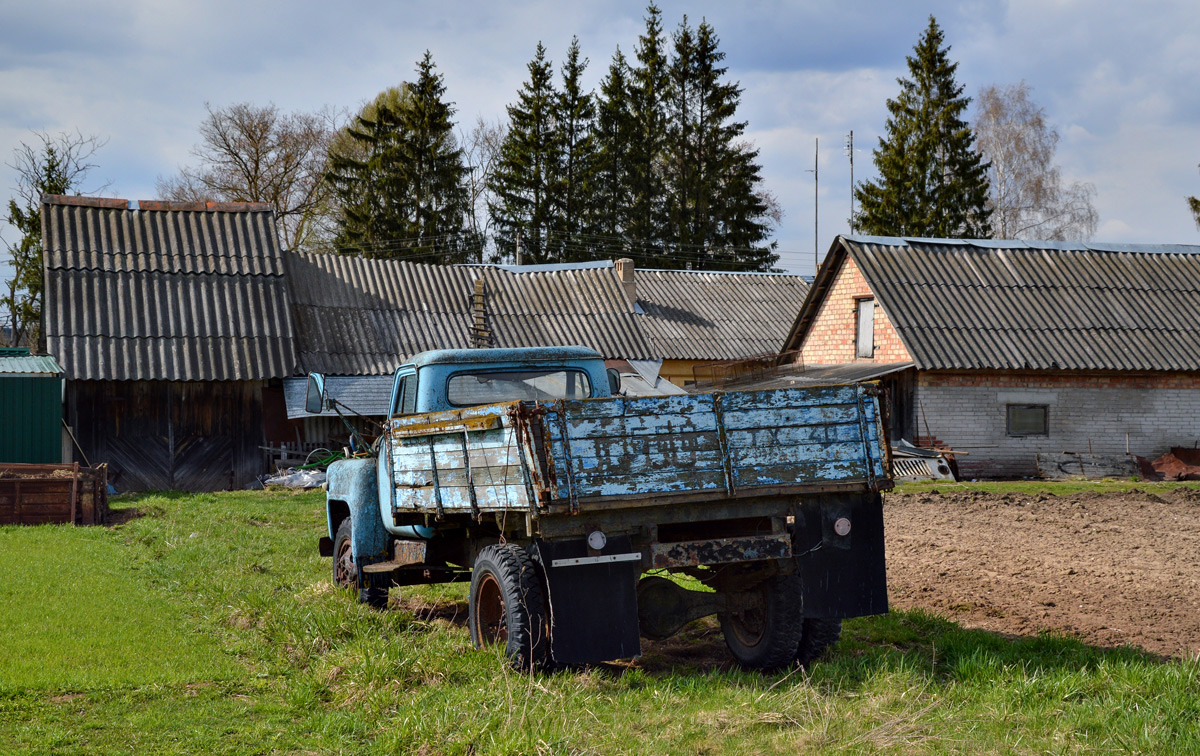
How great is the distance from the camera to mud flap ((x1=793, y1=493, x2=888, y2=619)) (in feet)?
21.0

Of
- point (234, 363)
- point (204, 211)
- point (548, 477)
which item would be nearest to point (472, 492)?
point (548, 477)

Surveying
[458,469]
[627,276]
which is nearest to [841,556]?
[458,469]

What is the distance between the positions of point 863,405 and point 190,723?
13.9 feet

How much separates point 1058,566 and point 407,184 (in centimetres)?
3764

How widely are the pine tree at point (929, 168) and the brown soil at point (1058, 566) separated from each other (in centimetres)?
2899

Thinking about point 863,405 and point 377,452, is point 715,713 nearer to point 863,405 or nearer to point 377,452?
point 863,405

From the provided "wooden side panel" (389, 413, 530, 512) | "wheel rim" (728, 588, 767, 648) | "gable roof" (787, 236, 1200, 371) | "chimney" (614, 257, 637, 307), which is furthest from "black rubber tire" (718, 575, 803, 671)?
"chimney" (614, 257, 637, 307)

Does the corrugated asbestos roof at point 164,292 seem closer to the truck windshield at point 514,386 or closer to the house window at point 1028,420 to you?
the truck windshield at point 514,386

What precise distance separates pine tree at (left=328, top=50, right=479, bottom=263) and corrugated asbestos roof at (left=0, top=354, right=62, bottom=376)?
23.0 meters

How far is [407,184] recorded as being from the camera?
4431 cm

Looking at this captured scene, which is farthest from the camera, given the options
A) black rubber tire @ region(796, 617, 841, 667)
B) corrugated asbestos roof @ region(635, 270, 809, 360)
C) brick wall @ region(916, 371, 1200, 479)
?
corrugated asbestos roof @ region(635, 270, 809, 360)

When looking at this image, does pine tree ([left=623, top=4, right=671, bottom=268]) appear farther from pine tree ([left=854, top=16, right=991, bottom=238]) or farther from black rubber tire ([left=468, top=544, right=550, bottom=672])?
black rubber tire ([left=468, top=544, right=550, bottom=672])

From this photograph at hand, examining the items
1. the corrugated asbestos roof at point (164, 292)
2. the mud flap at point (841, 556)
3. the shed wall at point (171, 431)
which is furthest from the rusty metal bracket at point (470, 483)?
the shed wall at point (171, 431)

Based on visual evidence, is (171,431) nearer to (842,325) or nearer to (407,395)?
(407,395)
